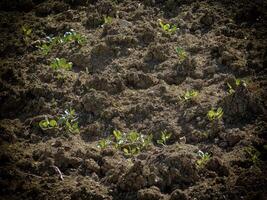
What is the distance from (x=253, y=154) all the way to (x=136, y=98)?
1108mm

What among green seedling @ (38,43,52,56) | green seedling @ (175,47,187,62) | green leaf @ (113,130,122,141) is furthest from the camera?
green seedling @ (38,43,52,56)

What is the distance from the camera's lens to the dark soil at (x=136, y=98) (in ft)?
9.69

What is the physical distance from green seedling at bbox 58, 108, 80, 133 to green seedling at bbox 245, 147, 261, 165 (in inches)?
52.3

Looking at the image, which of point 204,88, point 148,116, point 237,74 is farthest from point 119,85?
point 237,74

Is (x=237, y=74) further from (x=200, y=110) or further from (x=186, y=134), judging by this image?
(x=186, y=134)

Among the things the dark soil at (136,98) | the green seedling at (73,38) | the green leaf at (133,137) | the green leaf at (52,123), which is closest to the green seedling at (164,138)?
the dark soil at (136,98)

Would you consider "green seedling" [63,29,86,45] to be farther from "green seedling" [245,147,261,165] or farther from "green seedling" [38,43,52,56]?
"green seedling" [245,147,261,165]

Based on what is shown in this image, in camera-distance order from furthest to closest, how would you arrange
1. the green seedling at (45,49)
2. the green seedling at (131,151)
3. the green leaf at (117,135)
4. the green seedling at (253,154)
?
1. the green seedling at (45,49)
2. the green leaf at (117,135)
3. the green seedling at (131,151)
4. the green seedling at (253,154)

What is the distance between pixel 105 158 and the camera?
10.4 feet

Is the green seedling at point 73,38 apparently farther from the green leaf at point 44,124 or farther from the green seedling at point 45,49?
the green leaf at point 44,124

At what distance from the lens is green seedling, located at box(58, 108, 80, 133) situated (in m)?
3.46

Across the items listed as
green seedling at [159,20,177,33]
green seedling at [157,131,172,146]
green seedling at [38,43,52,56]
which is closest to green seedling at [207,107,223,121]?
green seedling at [157,131,172,146]

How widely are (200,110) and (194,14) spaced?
4.54 feet

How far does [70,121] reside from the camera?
3555mm
